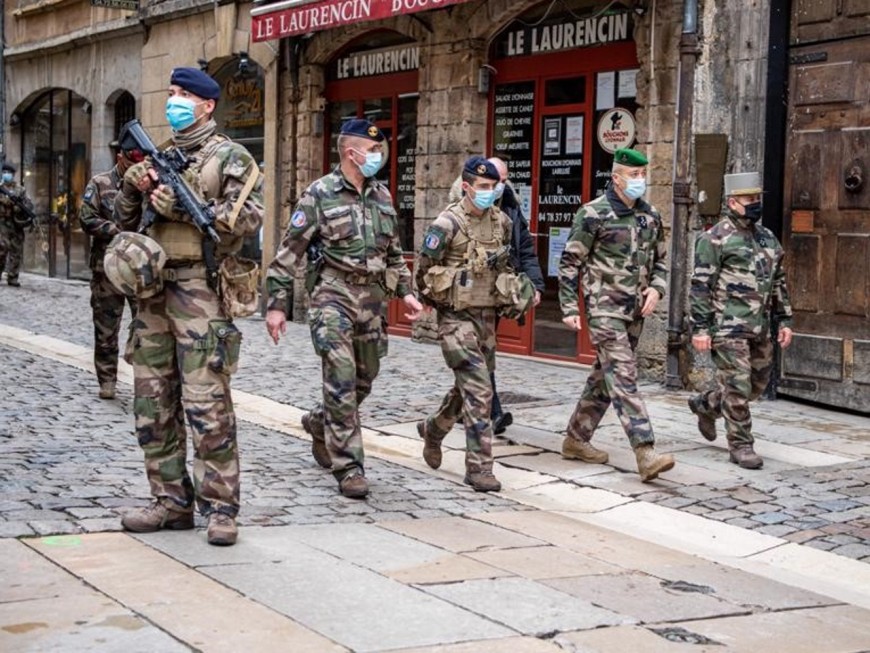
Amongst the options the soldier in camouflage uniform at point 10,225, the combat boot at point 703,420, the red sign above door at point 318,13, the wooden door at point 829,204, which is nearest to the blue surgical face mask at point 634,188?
the combat boot at point 703,420

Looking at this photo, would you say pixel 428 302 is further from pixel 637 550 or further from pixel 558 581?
pixel 558 581

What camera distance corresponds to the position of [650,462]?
7734 mm

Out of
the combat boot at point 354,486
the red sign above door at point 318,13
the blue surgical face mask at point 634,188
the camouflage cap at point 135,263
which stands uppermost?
the red sign above door at point 318,13

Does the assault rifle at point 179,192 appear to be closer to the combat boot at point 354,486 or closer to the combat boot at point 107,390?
the combat boot at point 354,486

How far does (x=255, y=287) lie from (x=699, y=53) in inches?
254

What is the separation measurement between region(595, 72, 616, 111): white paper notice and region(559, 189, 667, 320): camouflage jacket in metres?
4.72

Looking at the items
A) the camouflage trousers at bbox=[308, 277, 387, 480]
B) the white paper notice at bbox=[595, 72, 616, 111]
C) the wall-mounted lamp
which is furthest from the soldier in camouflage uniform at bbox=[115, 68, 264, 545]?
the wall-mounted lamp

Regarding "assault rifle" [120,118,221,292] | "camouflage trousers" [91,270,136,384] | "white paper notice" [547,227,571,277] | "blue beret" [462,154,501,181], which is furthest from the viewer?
"white paper notice" [547,227,571,277]

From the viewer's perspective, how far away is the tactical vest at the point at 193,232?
5863 mm

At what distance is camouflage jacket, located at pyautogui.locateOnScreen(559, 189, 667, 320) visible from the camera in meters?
8.09

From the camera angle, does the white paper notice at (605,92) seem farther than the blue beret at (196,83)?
Yes

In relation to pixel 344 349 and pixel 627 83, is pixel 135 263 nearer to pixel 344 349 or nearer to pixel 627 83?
pixel 344 349

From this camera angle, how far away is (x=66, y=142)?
980 inches

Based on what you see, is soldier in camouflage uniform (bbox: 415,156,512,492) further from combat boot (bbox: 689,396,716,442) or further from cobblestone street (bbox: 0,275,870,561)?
combat boot (bbox: 689,396,716,442)
